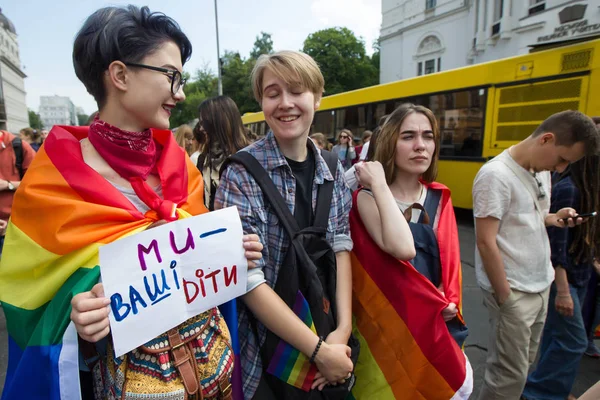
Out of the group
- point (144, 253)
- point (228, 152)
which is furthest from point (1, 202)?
point (144, 253)

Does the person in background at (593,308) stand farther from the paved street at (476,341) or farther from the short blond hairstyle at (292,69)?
the short blond hairstyle at (292,69)

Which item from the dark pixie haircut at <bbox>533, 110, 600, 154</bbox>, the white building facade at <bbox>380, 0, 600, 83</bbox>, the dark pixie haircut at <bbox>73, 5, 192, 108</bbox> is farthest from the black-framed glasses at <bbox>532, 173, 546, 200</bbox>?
the white building facade at <bbox>380, 0, 600, 83</bbox>

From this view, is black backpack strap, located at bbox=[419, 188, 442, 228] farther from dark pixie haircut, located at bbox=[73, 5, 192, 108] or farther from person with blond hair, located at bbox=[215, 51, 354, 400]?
dark pixie haircut, located at bbox=[73, 5, 192, 108]

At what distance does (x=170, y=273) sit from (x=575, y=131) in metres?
2.24

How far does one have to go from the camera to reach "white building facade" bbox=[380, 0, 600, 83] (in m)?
15.2

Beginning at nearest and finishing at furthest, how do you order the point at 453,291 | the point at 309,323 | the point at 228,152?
the point at 309,323 → the point at 453,291 → the point at 228,152

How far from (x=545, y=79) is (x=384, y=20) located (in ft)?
82.0

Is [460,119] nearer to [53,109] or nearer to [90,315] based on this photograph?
[90,315]

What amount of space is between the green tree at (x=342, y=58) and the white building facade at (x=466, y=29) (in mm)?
9580

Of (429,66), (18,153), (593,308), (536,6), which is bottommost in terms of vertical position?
(593,308)

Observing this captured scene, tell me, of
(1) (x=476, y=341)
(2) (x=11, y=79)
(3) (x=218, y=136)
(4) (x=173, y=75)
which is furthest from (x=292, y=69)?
(2) (x=11, y=79)

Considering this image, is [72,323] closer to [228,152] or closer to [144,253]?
[144,253]

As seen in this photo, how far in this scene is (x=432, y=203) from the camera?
1.83 meters

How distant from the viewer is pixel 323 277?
1491 millimetres
